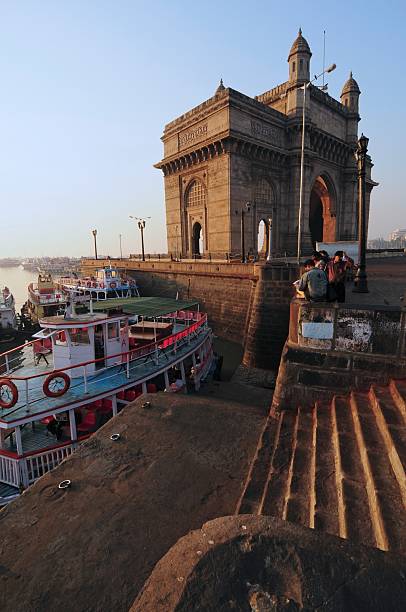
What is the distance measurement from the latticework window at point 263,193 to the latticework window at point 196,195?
616cm

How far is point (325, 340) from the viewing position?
21.4ft

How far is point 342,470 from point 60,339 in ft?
29.5

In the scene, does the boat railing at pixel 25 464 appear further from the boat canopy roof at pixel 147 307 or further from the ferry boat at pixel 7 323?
the ferry boat at pixel 7 323

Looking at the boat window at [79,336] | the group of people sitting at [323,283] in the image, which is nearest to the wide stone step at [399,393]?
the group of people sitting at [323,283]

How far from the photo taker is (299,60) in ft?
116

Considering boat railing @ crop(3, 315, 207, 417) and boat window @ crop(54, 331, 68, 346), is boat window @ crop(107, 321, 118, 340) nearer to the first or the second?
boat railing @ crop(3, 315, 207, 417)

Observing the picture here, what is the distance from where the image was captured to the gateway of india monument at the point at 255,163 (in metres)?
33.7

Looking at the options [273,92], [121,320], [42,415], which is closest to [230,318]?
[121,320]

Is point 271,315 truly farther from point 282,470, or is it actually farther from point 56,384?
point 282,470

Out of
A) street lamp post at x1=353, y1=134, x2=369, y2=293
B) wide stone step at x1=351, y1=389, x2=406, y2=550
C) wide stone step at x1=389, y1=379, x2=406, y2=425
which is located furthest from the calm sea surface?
wide stone step at x1=351, y1=389, x2=406, y2=550

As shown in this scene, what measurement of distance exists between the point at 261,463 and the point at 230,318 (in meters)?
19.6

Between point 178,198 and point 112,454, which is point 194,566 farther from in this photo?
point 178,198

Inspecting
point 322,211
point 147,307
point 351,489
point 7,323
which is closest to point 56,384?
point 147,307

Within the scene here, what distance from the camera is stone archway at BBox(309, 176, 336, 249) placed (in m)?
45.9
